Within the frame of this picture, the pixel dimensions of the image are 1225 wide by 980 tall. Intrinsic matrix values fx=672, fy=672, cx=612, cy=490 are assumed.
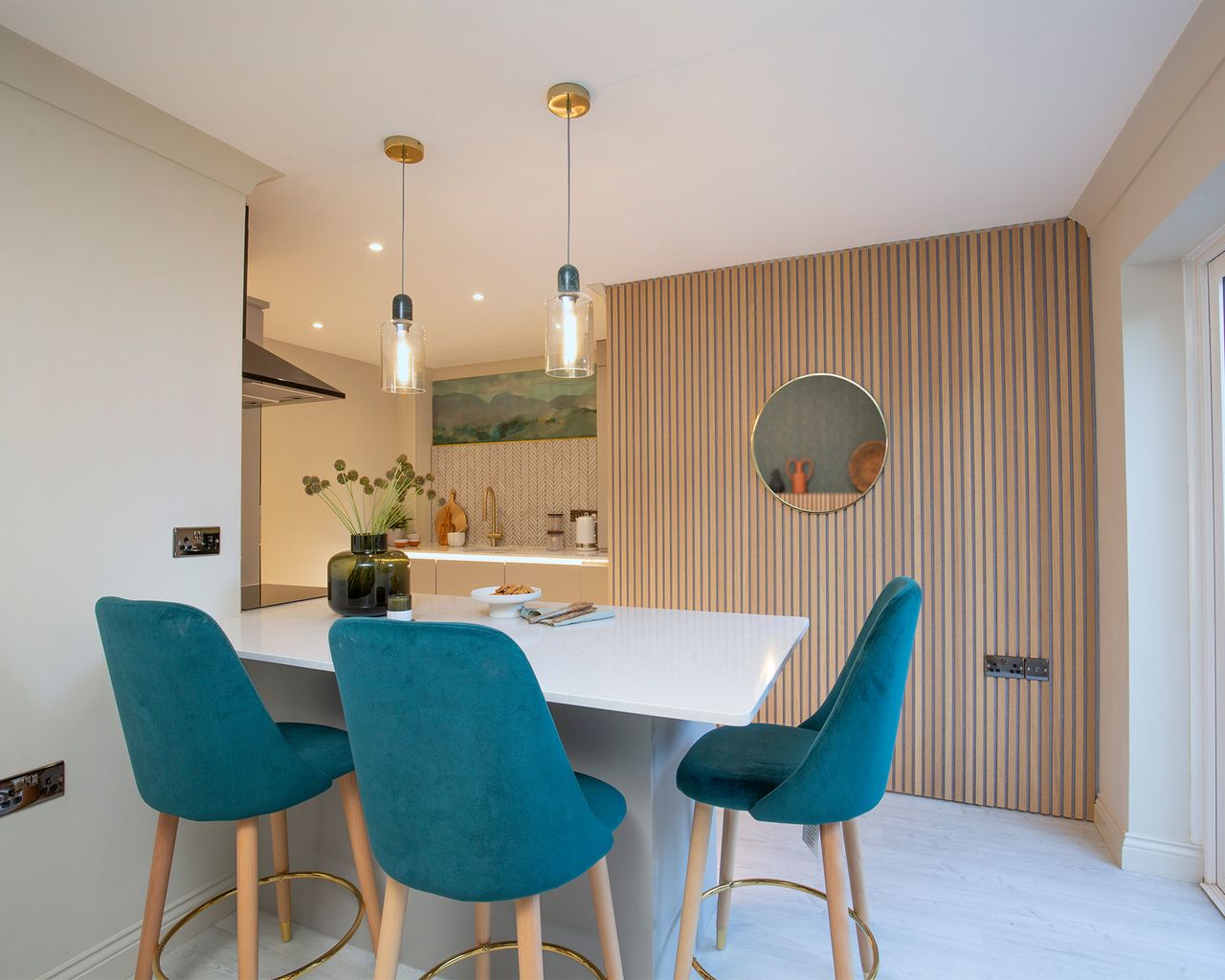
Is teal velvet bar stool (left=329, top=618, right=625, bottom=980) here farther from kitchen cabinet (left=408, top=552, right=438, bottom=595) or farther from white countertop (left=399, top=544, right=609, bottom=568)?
kitchen cabinet (left=408, top=552, right=438, bottom=595)

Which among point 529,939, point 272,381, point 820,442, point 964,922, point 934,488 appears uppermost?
point 272,381

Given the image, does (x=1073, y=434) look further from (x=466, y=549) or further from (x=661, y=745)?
(x=466, y=549)

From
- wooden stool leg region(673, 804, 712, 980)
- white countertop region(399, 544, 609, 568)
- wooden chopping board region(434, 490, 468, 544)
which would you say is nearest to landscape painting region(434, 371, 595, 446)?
wooden chopping board region(434, 490, 468, 544)

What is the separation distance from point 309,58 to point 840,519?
256 cm

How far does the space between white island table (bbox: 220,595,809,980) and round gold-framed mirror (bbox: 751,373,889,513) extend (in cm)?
126

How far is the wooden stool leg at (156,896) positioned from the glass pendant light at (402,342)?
4.11 feet

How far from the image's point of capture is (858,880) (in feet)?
5.63

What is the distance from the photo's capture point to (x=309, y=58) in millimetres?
1710

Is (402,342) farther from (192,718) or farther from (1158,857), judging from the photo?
(1158,857)

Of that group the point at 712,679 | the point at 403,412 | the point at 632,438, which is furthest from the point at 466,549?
the point at 712,679

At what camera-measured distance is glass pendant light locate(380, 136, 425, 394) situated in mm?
2082

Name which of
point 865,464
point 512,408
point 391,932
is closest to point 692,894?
point 391,932

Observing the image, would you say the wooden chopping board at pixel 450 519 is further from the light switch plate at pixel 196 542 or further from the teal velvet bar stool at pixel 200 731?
the teal velvet bar stool at pixel 200 731

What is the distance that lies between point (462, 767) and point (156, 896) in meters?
→ 1.09
